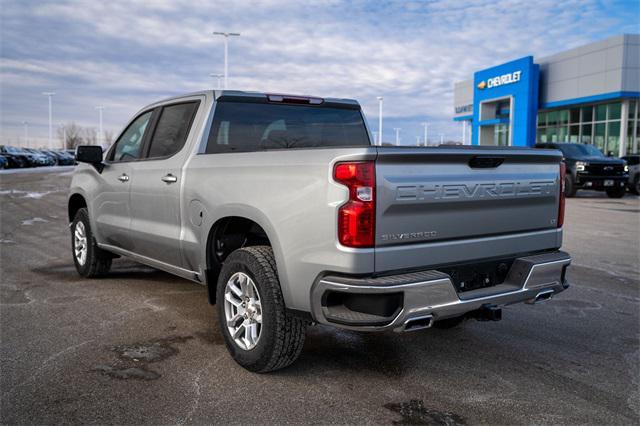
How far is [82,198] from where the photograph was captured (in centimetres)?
675

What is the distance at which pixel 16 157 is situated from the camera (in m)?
45.6

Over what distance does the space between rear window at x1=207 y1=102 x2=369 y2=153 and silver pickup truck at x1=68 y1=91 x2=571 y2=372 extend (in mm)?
12

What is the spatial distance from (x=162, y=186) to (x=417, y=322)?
2619mm

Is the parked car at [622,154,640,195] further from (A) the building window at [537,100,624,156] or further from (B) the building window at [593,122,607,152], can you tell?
(B) the building window at [593,122,607,152]

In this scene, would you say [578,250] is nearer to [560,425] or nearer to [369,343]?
[369,343]

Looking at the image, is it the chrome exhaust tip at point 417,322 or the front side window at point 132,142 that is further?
the front side window at point 132,142

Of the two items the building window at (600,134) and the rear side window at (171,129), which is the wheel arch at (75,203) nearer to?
the rear side window at (171,129)

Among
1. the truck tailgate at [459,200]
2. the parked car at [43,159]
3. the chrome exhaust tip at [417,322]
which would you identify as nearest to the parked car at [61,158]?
the parked car at [43,159]

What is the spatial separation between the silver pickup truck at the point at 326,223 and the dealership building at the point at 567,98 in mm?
25760

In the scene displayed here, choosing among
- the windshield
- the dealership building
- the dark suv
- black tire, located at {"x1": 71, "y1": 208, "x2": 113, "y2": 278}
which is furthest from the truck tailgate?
the dealership building

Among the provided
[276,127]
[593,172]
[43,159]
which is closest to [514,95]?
[593,172]

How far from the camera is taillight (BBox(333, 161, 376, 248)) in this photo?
3221 mm

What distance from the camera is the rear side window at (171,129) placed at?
16.6 feet

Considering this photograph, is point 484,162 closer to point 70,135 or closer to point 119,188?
point 119,188
